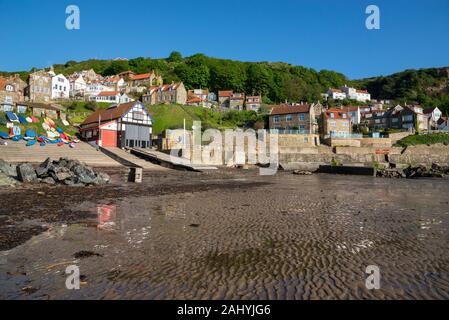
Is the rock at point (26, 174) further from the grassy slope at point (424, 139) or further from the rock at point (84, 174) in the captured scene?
the grassy slope at point (424, 139)

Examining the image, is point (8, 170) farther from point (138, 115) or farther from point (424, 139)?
point (424, 139)

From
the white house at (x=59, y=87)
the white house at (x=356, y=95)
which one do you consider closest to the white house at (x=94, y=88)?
the white house at (x=59, y=87)

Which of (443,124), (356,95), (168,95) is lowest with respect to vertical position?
(443,124)

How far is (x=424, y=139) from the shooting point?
6931cm

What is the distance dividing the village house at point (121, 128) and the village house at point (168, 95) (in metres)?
38.7

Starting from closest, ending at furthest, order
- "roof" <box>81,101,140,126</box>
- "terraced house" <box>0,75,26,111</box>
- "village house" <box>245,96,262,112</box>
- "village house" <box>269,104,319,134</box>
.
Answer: "roof" <box>81,101,140,126</box>
"terraced house" <box>0,75,26,111</box>
"village house" <box>269,104,319,134</box>
"village house" <box>245,96,262,112</box>

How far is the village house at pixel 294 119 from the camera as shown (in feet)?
234

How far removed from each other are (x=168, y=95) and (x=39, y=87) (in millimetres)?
37477

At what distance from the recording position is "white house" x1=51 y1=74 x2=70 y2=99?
93.9 meters

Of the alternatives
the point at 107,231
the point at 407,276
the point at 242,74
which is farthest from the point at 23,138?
the point at 242,74

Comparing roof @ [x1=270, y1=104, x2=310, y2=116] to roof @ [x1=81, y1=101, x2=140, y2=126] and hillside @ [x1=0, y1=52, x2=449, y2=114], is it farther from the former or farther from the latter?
hillside @ [x1=0, y1=52, x2=449, y2=114]

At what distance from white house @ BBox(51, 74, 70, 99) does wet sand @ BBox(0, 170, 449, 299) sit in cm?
9364

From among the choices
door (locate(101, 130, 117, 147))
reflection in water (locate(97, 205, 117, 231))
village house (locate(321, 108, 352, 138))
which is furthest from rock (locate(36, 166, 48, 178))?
village house (locate(321, 108, 352, 138))

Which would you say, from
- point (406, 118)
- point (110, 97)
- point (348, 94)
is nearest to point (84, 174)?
point (110, 97)
